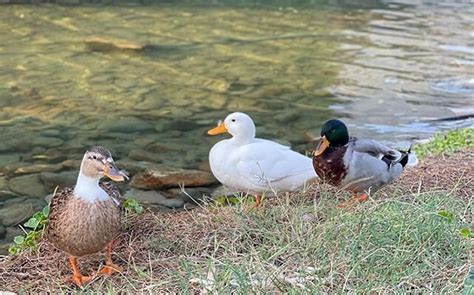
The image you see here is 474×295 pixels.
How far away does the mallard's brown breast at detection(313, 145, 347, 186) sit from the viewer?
438 centimetres

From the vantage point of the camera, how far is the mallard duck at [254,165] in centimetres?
453

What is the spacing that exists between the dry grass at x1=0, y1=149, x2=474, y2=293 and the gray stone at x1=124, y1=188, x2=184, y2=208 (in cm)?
142

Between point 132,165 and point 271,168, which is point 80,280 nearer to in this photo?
point 271,168

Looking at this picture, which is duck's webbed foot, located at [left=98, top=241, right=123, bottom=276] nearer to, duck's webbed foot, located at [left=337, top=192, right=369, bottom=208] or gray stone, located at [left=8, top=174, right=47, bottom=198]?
duck's webbed foot, located at [left=337, top=192, right=369, bottom=208]

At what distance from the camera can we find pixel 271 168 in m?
4.55

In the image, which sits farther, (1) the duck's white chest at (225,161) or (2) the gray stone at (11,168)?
(2) the gray stone at (11,168)

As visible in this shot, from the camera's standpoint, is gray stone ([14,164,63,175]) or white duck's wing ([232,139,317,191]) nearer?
white duck's wing ([232,139,317,191])

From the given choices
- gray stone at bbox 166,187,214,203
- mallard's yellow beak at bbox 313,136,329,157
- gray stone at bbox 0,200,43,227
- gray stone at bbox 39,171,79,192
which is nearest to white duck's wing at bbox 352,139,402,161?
mallard's yellow beak at bbox 313,136,329,157

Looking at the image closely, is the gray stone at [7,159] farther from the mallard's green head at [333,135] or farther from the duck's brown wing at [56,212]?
the mallard's green head at [333,135]

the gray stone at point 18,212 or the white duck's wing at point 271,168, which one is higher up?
the white duck's wing at point 271,168

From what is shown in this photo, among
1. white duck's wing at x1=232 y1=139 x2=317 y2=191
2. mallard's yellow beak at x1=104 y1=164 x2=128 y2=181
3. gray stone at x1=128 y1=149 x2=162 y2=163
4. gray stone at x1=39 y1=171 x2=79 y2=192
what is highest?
mallard's yellow beak at x1=104 y1=164 x2=128 y2=181

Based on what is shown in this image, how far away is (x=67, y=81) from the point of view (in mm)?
9656

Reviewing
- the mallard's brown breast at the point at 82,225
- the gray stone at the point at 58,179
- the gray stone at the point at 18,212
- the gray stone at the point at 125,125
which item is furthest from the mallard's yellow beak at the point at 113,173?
the gray stone at the point at 125,125

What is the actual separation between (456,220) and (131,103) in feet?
18.6
